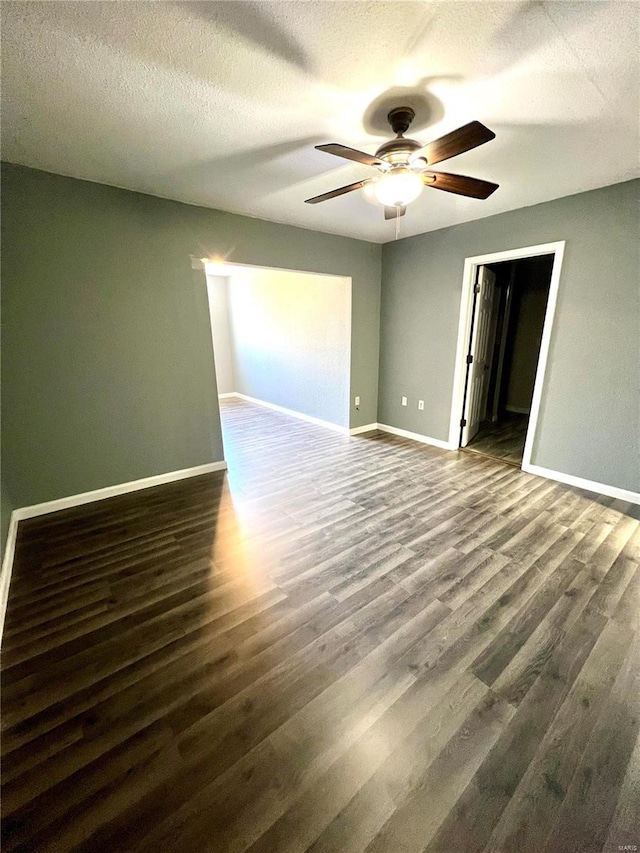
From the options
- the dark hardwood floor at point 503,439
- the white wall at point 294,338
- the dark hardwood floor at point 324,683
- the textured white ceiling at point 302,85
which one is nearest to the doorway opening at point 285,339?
the white wall at point 294,338

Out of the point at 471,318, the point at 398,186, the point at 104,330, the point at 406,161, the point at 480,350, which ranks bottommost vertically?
the point at 480,350

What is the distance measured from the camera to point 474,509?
2.81 m

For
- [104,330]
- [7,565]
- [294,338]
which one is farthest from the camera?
[294,338]

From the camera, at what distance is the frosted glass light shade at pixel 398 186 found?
1.76m

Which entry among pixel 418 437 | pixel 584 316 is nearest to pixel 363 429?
pixel 418 437

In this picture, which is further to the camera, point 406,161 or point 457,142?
point 406,161

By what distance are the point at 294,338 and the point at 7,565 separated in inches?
168

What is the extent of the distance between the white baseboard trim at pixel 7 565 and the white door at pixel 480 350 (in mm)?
4319

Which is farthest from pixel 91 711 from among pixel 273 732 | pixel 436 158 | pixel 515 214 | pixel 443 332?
pixel 515 214

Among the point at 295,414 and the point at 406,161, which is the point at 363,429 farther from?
the point at 406,161

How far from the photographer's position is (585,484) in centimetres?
314

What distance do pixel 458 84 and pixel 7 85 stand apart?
208 cm

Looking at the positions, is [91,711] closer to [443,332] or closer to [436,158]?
[436,158]

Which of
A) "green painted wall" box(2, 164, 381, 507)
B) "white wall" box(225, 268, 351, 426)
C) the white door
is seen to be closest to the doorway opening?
"white wall" box(225, 268, 351, 426)
